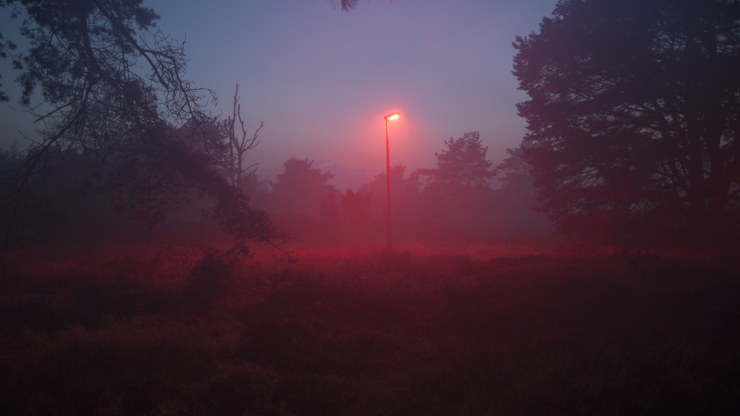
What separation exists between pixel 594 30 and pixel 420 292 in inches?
557

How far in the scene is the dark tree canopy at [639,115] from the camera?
15.5m

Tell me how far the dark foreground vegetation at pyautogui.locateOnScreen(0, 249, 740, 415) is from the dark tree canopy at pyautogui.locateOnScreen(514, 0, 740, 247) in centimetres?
500

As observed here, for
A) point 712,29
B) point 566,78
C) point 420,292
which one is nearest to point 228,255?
point 420,292

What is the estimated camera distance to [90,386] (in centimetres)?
A: 564

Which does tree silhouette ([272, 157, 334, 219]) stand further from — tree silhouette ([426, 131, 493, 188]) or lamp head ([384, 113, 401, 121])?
lamp head ([384, 113, 401, 121])

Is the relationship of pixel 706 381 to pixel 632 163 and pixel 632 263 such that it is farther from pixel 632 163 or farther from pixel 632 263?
pixel 632 163

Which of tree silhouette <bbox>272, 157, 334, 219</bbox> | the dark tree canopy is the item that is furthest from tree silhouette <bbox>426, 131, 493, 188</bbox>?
the dark tree canopy

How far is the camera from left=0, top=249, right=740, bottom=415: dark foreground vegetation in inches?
206

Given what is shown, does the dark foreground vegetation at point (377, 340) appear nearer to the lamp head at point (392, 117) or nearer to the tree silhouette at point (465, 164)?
the lamp head at point (392, 117)

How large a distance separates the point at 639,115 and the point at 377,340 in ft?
52.3

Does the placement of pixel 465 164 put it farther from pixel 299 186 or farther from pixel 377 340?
pixel 377 340

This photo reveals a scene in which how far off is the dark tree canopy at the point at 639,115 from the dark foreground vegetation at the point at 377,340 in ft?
16.4

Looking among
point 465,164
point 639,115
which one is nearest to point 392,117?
point 639,115

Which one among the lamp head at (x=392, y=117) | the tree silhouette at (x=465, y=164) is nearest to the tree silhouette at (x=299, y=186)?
the tree silhouette at (x=465, y=164)
